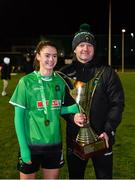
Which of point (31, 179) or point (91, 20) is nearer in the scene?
point (31, 179)

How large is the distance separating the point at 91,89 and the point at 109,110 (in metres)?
0.28

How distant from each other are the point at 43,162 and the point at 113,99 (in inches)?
34.8

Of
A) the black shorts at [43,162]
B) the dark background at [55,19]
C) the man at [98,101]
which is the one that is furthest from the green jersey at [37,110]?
the dark background at [55,19]

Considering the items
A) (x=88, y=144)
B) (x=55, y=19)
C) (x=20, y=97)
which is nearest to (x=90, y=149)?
(x=88, y=144)

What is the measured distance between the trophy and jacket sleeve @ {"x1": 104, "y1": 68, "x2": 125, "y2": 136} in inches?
5.5

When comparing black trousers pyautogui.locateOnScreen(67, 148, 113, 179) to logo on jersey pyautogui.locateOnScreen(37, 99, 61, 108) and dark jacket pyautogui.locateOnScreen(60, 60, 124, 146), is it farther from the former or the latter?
logo on jersey pyautogui.locateOnScreen(37, 99, 61, 108)

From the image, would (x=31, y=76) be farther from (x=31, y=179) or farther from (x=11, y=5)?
(x=11, y=5)

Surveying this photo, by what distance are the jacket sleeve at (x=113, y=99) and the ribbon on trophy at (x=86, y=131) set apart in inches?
4.2

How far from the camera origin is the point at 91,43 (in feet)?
14.8

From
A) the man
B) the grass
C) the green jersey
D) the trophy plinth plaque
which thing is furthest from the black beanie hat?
the grass

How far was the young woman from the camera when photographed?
163 inches

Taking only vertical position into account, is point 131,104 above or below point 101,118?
below

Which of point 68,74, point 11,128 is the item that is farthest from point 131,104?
point 68,74

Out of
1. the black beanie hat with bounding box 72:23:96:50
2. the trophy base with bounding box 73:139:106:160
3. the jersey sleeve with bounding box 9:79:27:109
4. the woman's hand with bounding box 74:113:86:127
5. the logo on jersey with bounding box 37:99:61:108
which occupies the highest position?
the black beanie hat with bounding box 72:23:96:50
